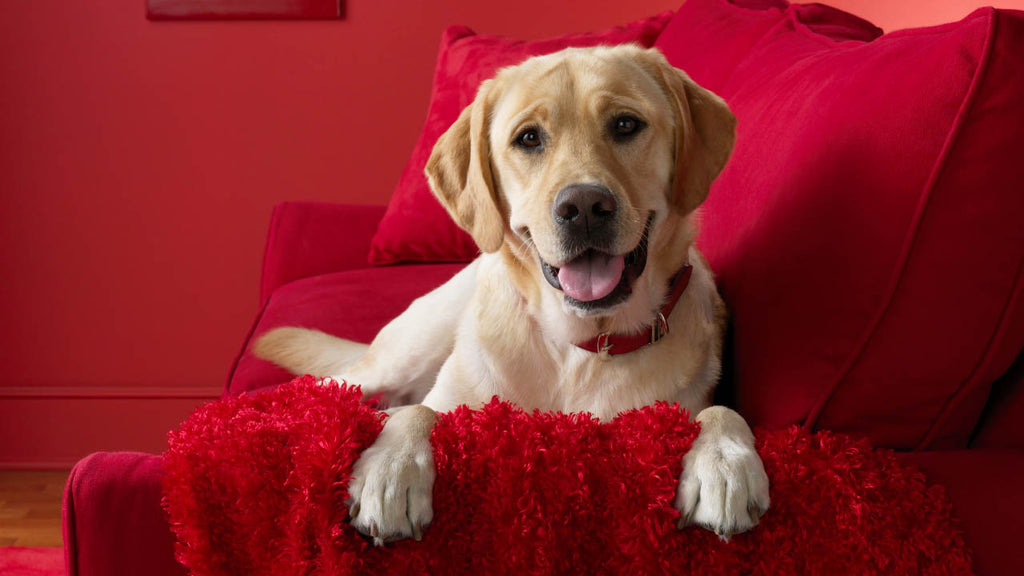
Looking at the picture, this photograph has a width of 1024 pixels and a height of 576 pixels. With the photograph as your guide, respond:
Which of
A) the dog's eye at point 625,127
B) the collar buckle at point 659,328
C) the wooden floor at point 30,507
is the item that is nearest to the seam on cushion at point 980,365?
the collar buckle at point 659,328

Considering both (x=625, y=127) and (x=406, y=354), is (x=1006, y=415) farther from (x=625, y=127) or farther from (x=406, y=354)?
(x=406, y=354)

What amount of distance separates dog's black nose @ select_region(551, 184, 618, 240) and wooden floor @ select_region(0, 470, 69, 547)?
7.32 ft

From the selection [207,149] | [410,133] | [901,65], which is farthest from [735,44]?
[207,149]

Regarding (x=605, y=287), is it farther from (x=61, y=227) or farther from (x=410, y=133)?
(x=61, y=227)

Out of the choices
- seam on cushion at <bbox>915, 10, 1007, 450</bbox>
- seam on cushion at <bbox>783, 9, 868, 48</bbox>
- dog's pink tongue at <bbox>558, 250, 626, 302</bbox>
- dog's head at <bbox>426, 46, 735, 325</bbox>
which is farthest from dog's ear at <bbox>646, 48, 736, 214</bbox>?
seam on cushion at <bbox>915, 10, 1007, 450</bbox>

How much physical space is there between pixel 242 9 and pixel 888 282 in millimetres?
3133

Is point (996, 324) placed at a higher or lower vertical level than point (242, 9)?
higher

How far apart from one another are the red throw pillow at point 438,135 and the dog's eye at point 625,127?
1.35m

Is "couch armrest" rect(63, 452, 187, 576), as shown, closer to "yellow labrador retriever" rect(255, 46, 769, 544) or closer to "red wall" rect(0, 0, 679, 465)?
"yellow labrador retriever" rect(255, 46, 769, 544)

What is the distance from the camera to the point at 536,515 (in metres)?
Answer: 0.92

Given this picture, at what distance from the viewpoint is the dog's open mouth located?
1258 millimetres

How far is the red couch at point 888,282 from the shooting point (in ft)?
3.18

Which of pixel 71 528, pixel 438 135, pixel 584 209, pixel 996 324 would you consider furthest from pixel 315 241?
pixel 996 324

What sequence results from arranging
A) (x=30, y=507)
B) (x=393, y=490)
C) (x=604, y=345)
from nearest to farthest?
(x=393, y=490) < (x=604, y=345) < (x=30, y=507)
